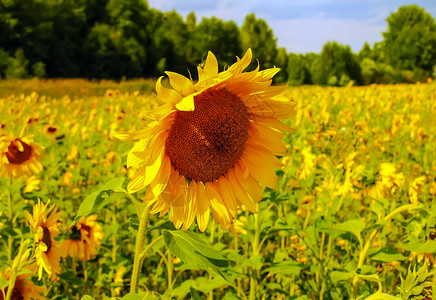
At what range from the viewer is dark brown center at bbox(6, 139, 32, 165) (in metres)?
2.55

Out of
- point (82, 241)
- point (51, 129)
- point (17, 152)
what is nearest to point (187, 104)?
point (82, 241)

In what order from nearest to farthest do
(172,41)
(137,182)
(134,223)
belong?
(137,182), (134,223), (172,41)

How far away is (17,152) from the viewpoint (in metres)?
2.62

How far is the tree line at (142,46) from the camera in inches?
1104

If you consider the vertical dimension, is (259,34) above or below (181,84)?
above

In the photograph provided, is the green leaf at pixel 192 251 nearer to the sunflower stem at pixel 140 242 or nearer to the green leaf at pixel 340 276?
the sunflower stem at pixel 140 242

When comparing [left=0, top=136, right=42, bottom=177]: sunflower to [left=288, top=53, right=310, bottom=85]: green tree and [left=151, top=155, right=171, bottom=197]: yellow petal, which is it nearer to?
[left=151, top=155, right=171, bottom=197]: yellow petal

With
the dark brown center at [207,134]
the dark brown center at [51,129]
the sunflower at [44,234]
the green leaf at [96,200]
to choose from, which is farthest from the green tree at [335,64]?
the green leaf at [96,200]

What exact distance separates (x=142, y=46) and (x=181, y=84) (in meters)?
34.5

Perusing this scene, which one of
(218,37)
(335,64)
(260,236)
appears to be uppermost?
(218,37)

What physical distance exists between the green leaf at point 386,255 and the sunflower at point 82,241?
1344 millimetres

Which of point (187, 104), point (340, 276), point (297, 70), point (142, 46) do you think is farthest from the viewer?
point (297, 70)

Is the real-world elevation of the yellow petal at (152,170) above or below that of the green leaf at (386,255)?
above

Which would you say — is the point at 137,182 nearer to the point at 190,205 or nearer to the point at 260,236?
the point at 190,205
